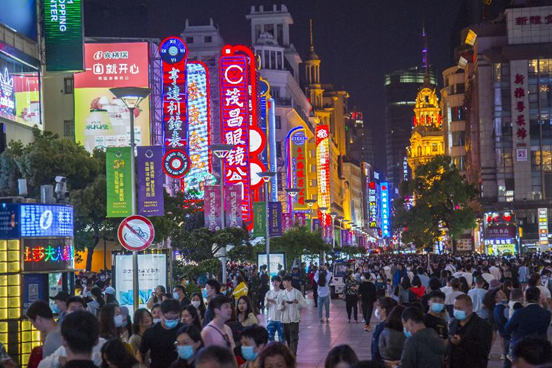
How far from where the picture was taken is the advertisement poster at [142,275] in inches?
912

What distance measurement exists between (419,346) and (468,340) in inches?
58.6

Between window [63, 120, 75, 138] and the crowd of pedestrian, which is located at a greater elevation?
window [63, 120, 75, 138]

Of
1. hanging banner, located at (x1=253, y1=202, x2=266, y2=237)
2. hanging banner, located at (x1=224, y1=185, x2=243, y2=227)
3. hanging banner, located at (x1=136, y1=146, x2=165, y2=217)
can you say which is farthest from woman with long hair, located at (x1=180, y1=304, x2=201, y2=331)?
hanging banner, located at (x1=253, y1=202, x2=266, y2=237)

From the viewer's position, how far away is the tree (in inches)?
3406

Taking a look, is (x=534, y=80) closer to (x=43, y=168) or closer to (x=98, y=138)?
(x=98, y=138)

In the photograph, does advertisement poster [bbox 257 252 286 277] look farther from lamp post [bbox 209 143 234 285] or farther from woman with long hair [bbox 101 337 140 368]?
woman with long hair [bbox 101 337 140 368]

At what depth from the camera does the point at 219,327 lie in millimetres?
10547

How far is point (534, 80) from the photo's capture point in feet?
339

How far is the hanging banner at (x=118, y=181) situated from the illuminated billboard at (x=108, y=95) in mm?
30839

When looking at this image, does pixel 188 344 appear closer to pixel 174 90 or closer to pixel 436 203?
pixel 174 90

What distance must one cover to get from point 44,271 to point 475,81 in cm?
10052

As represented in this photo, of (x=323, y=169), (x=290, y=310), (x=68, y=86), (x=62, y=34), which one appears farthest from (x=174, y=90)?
(x=323, y=169)

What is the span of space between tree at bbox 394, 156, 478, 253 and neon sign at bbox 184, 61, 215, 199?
33.6 meters

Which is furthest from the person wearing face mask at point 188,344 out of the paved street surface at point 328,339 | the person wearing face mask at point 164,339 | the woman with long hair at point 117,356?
the paved street surface at point 328,339
